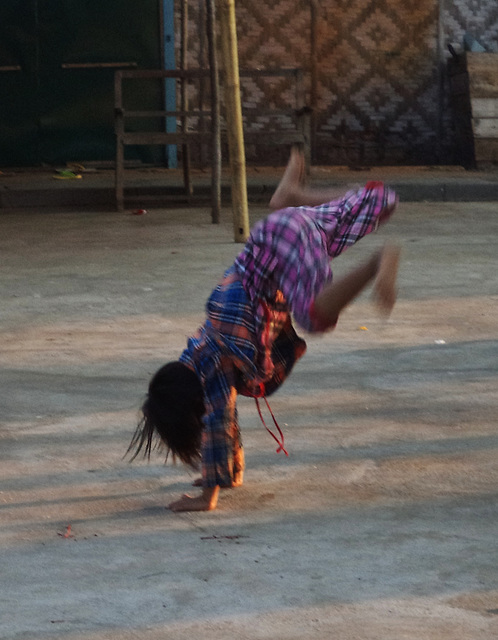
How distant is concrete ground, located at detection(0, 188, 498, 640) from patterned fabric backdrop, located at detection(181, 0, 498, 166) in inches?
301

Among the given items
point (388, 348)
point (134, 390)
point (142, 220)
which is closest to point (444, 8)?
point (142, 220)

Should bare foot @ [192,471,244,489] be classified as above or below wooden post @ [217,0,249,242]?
below

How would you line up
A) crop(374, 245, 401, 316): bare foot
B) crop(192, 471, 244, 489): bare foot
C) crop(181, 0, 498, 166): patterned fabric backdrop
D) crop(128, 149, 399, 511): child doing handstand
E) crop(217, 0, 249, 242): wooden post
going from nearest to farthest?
crop(374, 245, 401, 316): bare foot < crop(128, 149, 399, 511): child doing handstand < crop(192, 471, 244, 489): bare foot < crop(217, 0, 249, 242): wooden post < crop(181, 0, 498, 166): patterned fabric backdrop

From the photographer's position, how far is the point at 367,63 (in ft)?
41.9

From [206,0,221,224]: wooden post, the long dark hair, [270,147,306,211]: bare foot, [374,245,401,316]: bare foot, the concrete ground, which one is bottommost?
the concrete ground

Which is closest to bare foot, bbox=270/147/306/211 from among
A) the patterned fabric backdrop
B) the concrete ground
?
the concrete ground

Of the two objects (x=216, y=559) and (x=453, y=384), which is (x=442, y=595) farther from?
(x=453, y=384)

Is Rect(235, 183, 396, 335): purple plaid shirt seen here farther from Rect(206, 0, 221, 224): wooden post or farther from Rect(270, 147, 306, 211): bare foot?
Rect(206, 0, 221, 224): wooden post

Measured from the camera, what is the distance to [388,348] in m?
4.38

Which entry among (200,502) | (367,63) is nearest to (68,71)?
(367,63)

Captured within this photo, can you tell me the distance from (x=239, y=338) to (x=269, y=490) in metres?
0.47

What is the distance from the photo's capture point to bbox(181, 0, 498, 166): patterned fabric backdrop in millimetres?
12430

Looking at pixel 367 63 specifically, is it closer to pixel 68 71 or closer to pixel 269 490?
pixel 68 71

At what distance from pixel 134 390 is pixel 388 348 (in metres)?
1.20
